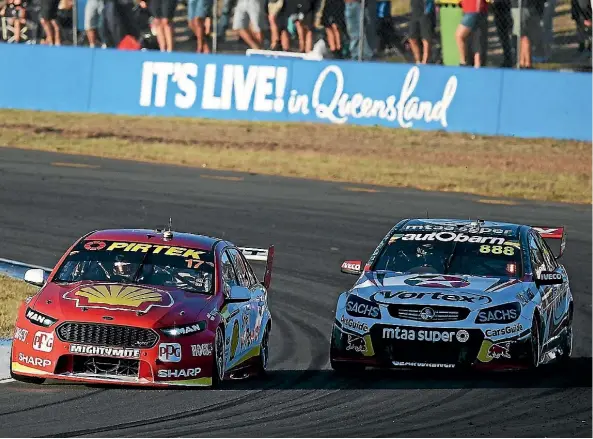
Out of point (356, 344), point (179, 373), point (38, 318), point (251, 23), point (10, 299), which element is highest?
point (251, 23)

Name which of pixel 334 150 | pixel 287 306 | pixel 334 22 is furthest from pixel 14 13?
pixel 287 306

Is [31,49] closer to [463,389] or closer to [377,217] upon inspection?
[377,217]

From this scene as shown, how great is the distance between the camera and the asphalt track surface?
1030 cm

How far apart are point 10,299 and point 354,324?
167 inches

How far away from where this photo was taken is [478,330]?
12422 mm

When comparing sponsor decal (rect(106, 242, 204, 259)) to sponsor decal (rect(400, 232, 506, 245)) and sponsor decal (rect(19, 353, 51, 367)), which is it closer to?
sponsor decal (rect(19, 353, 51, 367))

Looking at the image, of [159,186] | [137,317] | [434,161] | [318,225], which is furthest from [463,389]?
[434,161]

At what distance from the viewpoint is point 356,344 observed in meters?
12.6

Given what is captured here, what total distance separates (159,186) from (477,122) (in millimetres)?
6549

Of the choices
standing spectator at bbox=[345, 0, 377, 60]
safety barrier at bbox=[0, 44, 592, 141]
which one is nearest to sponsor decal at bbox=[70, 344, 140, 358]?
safety barrier at bbox=[0, 44, 592, 141]

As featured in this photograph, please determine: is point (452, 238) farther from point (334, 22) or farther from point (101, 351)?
point (334, 22)

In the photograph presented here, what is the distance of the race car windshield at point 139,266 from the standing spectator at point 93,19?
60.8 feet

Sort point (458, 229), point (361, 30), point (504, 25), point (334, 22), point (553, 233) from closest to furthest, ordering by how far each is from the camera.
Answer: point (458, 229) → point (553, 233) → point (504, 25) → point (361, 30) → point (334, 22)

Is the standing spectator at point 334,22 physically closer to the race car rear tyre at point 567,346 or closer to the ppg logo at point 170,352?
the race car rear tyre at point 567,346
